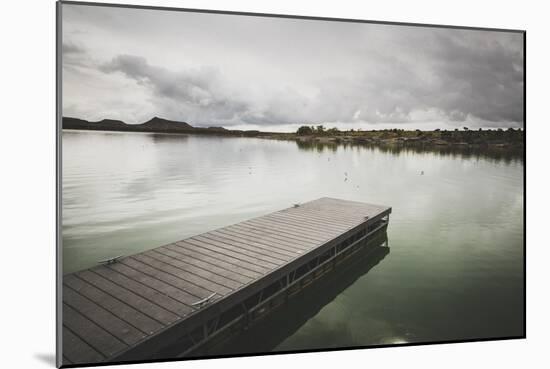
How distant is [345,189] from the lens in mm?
4625

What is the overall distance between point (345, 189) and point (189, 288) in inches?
96.8

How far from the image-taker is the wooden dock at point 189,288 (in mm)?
2373

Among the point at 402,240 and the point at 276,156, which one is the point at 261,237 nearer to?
the point at 276,156

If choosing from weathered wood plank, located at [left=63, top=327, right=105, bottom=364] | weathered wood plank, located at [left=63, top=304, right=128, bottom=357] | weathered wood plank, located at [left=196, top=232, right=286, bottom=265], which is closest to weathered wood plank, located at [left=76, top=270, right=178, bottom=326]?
weathered wood plank, located at [left=63, top=304, right=128, bottom=357]

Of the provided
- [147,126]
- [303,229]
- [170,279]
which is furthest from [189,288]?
[303,229]

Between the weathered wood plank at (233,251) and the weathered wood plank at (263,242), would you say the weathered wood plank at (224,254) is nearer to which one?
Result: the weathered wood plank at (233,251)

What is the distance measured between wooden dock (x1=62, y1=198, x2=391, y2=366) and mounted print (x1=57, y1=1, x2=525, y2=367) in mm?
17

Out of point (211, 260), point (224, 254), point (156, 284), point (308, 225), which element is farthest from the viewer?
point (308, 225)

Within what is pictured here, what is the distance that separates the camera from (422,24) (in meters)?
3.39

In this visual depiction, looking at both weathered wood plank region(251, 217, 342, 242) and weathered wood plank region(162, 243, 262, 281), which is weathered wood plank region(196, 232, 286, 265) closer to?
weathered wood plank region(162, 243, 262, 281)

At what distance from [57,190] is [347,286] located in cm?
278

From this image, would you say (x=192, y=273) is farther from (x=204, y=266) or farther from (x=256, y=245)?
(x=256, y=245)

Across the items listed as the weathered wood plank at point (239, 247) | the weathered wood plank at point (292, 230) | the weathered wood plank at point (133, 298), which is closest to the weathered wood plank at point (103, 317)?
the weathered wood plank at point (133, 298)

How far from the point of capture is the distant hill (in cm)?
280
